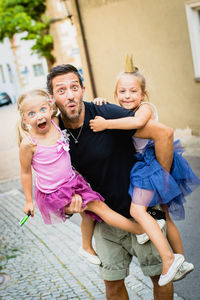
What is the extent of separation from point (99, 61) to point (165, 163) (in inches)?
346

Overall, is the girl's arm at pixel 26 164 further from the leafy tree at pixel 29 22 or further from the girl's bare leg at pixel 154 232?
the leafy tree at pixel 29 22

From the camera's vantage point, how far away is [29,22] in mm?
24016

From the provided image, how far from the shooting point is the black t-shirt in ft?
9.07

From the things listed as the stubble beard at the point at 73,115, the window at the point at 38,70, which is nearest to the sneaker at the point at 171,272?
the stubble beard at the point at 73,115

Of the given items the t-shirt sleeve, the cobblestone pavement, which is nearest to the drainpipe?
the cobblestone pavement

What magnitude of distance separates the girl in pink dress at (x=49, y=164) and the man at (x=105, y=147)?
2.8 inches

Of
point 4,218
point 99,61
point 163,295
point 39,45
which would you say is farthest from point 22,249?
point 39,45

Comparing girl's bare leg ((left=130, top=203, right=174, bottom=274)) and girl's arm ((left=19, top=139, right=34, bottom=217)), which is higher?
girl's arm ((left=19, top=139, right=34, bottom=217))

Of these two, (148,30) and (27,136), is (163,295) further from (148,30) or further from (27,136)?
(148,30)

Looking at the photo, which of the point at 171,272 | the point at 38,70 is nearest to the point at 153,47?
the point at 171,272

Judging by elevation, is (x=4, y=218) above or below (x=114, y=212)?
below

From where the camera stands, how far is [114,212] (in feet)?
9.37

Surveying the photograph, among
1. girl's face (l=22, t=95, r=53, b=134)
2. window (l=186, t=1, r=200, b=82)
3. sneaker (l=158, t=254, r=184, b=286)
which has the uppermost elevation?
window (l=186, t=1, r=200, b=82)

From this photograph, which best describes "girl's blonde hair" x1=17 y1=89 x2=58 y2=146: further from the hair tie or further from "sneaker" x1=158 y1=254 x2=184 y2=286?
"sneaker" x1=158 y1=254 x2=184 y2=286
